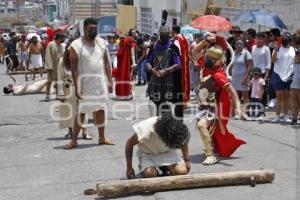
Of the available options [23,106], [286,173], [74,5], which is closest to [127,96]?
[23,106]

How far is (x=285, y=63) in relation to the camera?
10.6m

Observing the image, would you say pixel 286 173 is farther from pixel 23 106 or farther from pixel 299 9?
pixel 299 9

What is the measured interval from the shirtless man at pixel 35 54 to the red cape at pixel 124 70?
465cm

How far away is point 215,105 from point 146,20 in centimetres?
3153

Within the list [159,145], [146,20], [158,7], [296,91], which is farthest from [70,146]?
[146,20]

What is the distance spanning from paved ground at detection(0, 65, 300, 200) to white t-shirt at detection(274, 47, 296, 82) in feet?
3.14

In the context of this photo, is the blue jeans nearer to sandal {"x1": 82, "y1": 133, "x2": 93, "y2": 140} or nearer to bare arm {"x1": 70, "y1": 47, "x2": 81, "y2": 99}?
sandal {"x1": 82, "y1": 133, "x2": 93, "y2": 140}

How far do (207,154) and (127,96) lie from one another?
759 centimetres

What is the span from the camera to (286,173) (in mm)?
6918

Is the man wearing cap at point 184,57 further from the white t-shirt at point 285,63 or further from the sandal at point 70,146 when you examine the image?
the sandal at point 70,146

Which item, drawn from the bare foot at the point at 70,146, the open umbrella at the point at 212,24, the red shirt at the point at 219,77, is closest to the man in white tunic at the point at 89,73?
the bare foot at the point at 70,146

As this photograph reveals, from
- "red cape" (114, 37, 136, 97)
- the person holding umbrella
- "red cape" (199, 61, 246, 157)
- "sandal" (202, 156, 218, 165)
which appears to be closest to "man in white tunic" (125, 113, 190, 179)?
"sandal" (202, 156, 218, 165)

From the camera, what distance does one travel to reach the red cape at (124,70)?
48.9 ft

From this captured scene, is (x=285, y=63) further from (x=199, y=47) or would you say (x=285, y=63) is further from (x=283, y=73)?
(x=199, y=47)
